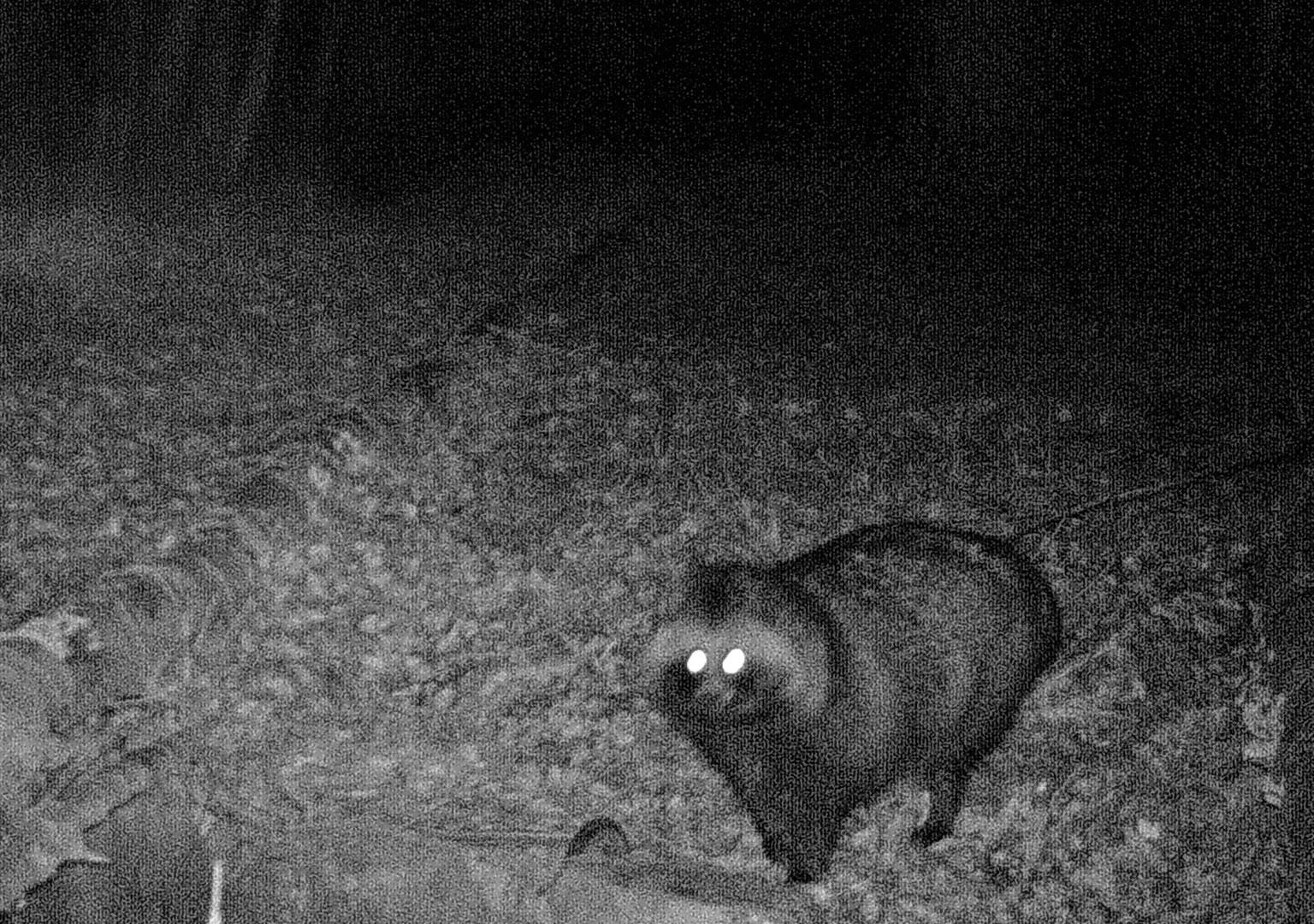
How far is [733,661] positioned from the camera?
136 inches

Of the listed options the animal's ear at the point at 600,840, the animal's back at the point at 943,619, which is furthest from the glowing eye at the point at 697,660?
the animal's ear at the point at 600,840

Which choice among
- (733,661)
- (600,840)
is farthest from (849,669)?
(600,840)

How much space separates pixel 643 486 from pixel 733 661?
10.5ft

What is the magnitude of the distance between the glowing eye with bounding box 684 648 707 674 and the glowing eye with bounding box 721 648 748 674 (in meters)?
0.06

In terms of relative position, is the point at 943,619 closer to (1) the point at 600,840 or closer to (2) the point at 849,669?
(2) the point at 849,669

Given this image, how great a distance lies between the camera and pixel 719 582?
11.6 feet

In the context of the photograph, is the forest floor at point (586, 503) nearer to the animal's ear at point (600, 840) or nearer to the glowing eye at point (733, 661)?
the animal's ear at point (600, 840)

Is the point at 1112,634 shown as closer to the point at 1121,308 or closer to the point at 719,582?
the point at 719,582

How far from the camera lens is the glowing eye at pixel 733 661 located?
11.3ft

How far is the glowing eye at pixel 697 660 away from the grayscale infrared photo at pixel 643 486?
0.01 meters

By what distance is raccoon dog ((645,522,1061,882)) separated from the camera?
139 inches

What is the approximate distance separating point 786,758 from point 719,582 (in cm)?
77

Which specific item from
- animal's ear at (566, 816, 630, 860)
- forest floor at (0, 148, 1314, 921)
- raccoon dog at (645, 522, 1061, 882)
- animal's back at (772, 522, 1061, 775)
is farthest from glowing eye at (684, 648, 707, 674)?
animal's ear at (566, 816, 630, 860)

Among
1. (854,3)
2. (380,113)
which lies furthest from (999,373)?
(854,3)
